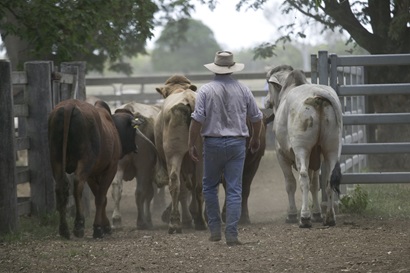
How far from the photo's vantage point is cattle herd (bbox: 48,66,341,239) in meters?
11.9

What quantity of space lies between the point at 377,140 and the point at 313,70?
5.33 m

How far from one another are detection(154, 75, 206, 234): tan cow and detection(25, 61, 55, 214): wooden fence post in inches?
62.2

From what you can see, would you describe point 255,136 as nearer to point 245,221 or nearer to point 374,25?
point 245,221

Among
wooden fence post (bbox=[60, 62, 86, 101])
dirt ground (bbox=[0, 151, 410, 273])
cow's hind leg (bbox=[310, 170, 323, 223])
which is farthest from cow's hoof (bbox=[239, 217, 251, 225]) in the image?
wooden fence post (bbox=[60, 62, 86, 101])

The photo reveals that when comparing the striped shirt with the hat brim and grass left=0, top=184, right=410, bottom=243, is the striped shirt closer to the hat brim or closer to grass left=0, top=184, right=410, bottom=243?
the hat brim

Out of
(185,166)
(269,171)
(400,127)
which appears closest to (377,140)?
(400,127)

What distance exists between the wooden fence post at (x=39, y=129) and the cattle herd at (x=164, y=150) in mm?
811

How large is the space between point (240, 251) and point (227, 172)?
1.10 metres

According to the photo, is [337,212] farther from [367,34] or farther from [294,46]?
[294,46]

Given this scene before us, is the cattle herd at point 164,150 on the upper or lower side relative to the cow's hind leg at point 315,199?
upper

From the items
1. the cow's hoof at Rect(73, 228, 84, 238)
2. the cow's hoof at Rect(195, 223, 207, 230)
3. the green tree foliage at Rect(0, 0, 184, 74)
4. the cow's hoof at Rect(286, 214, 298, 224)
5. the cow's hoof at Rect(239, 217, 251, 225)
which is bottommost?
the cow's hoof at Rect(239, 217, 251, 225)

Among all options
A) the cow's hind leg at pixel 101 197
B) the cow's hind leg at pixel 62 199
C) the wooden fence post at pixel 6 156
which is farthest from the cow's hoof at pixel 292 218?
the wooden fence post at pixel 6 156

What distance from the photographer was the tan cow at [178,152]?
1274cm

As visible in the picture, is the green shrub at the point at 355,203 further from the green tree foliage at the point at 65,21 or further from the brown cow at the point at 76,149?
the green tree foliage at the point at 65,21
